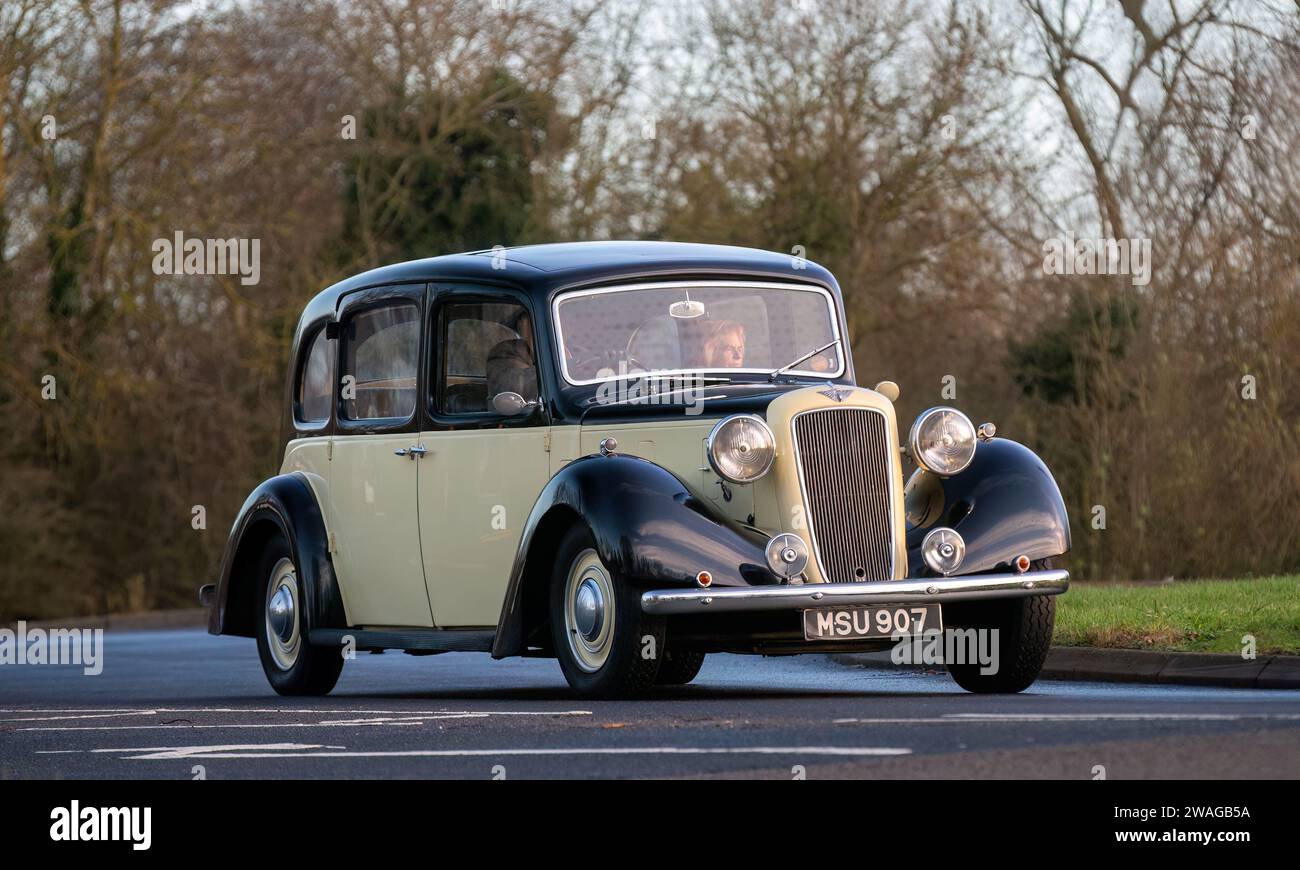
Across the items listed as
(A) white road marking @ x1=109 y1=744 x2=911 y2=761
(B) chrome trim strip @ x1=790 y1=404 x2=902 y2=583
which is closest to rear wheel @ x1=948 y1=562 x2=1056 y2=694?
(B) chrome trim strip @ x1=790 y1=404 x2=902 y2=583

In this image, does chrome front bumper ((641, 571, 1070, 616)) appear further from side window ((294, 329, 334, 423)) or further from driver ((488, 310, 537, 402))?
side window ((294, 329, 334, 423))

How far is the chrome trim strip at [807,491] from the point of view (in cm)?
1034

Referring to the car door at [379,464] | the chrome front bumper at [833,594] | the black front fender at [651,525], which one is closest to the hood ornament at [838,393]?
the black front fender at [651,525]

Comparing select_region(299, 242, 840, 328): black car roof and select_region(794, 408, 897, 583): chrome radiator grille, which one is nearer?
select_region(794, 408, 897, 583): chrome radiator grille

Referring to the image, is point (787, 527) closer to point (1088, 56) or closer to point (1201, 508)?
point (1201, 508)

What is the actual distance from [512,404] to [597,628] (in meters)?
1.48

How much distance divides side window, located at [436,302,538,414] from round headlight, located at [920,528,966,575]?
227 cm

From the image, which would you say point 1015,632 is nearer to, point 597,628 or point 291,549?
point 597,628

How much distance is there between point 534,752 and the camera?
7840 millimetres

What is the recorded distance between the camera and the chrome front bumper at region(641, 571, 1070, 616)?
9.90m

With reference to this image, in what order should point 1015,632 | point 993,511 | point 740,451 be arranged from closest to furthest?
point 740,451 < point 993,511 < point 1015,632

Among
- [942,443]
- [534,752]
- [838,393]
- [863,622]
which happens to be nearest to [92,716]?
[863,622]
